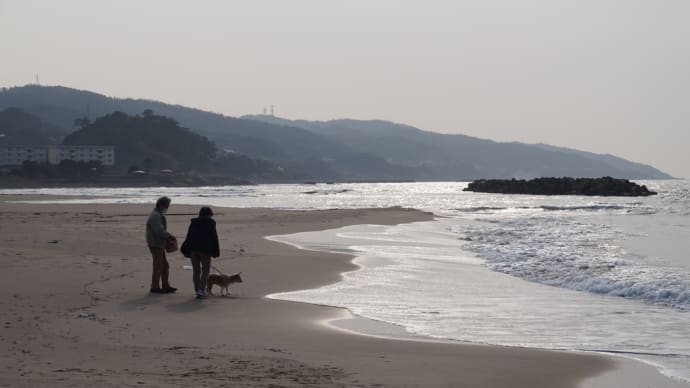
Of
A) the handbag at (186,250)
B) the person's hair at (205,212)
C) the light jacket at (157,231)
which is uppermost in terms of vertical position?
the person's hair at (205,212)

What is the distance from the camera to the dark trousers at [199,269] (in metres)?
11.3

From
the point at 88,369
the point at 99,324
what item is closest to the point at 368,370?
the point at 88,369

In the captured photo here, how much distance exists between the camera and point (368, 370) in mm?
6910

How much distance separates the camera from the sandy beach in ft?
21.2

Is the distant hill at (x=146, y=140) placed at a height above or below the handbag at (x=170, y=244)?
above

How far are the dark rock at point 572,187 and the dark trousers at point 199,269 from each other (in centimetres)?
7540

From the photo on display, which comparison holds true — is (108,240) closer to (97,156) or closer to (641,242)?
(641,242)

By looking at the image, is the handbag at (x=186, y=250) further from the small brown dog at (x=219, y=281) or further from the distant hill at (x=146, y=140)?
the distant hill at (x=146, y=140)

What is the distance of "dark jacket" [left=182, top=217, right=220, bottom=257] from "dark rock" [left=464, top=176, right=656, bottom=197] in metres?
75.3

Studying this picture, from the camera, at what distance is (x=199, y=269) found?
11484 mm

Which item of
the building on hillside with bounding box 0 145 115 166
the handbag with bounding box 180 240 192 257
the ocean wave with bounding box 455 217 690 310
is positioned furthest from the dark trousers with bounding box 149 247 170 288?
the building on hillside with bounding box 0 145 115 166

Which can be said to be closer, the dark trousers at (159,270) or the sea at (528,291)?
the sea at (528,291)

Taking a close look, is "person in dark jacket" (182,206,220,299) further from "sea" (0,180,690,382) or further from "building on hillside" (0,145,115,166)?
"building on hillside" (0,145,115,166)

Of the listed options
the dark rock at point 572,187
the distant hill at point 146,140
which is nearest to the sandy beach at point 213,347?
the dark rock at point 572,187
